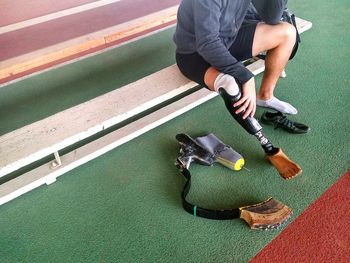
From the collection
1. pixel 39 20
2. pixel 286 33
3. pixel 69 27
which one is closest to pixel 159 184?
pixel 286 33

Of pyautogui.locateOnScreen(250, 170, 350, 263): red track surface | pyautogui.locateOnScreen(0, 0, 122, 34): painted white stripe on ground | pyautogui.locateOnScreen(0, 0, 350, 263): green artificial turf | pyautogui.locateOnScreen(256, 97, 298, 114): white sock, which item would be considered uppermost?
pyautogui.locateOnScreen(0, 0, 122, 34): painted white stripe on ground

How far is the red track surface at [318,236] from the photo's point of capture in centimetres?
115

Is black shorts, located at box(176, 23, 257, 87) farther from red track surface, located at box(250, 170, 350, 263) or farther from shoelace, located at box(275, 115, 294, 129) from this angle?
red track surface, located at box(250, 170, 350, 263)

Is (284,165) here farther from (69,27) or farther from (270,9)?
(69,27)

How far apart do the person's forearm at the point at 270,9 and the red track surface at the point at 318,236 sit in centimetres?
80

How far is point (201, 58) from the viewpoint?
1443 millimetres

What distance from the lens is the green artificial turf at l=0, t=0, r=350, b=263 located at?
1.20m

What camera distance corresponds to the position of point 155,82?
1.49 m

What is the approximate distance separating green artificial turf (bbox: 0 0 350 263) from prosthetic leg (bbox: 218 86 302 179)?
5cm

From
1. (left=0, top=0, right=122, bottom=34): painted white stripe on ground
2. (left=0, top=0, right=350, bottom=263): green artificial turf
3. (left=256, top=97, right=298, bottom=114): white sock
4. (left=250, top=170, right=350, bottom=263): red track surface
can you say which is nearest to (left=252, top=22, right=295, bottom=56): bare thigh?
(left=256, top=97, right=298, bottom=114): white sock

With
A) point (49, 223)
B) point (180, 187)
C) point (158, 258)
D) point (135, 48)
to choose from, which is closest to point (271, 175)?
point (180, 187)

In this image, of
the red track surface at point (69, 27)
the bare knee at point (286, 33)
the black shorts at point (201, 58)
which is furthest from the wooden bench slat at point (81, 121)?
the red track surface at point (69, 27)

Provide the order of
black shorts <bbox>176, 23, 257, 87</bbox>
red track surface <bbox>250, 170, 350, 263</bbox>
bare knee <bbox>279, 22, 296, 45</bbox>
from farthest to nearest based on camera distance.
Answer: bare knee <bbox>279, 22, 296, 45</bbox> < black shorts <bbox>176, 23, 257, 87</bbox> < red track surface <bbox>250, 170, 350, 263</bbox>

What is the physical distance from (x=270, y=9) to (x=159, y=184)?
921mm
